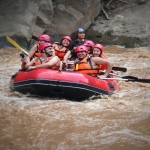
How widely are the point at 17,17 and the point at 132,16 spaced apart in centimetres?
460

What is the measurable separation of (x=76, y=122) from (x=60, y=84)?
3.22 feet

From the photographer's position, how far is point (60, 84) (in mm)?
5570

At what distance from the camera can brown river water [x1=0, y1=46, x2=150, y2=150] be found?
13.4 feet

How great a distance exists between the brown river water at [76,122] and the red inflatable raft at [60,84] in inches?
5.7

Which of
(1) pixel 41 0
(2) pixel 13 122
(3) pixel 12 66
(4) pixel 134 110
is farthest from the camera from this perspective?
(1) pixel 41 0

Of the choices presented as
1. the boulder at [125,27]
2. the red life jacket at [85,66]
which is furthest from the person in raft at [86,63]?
the boulder at [125,27]

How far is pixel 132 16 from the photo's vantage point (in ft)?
41.7

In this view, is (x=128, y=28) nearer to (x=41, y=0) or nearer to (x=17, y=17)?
(x=41, y=0)

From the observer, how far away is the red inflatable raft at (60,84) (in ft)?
18.3

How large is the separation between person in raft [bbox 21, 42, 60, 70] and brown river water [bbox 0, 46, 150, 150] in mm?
578

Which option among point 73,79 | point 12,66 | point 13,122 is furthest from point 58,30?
point 13,122

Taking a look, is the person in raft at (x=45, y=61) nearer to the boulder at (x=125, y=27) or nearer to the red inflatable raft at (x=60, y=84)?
the red inflatable raft at (x=60, y=84)

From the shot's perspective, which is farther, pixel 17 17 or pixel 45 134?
pixel 17 17

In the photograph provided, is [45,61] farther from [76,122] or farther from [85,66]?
[76,122]
